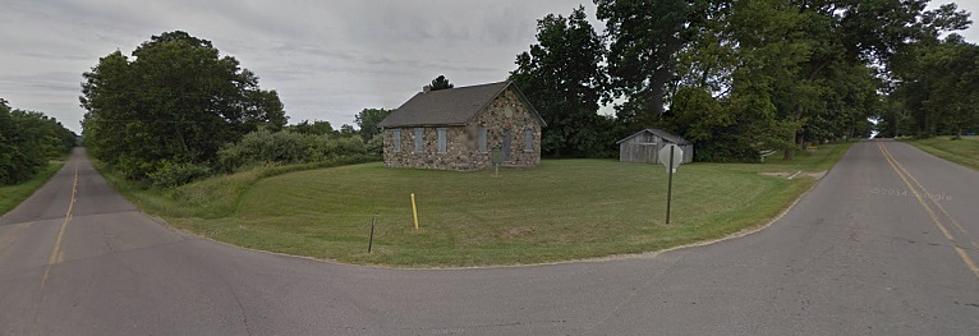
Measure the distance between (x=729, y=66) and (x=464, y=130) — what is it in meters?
21.2

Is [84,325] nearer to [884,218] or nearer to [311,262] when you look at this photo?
[311,262]

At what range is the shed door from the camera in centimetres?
2533

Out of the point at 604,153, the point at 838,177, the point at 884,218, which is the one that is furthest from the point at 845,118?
the point at 884,218

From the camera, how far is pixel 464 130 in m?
22.5

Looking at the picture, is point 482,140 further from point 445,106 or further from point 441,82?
point 441,82

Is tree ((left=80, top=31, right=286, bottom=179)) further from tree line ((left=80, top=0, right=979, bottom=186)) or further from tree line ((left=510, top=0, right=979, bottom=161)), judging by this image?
tree line ((left=510, top=0, right=979, bottom=161))

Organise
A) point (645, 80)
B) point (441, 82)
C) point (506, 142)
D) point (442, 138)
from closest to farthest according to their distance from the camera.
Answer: point (442, 138) < point (506, 142) < point (645, 80) < point (441, 82)

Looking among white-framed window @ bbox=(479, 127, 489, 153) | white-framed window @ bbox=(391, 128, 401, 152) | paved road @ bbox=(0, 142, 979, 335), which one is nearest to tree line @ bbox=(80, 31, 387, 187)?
white-framed window @ bbox=(391, 128, 401, 152)

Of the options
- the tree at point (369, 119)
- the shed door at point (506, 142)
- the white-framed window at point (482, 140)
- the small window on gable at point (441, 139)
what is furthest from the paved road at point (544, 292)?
the tree at point (369, 119)

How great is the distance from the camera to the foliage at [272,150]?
2748cm

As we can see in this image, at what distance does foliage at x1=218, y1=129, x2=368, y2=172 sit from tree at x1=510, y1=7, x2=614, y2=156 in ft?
65.4

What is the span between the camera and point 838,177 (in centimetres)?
1767

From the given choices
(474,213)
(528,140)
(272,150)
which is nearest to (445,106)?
(528,140)

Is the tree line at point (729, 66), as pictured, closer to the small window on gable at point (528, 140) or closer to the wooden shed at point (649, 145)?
the wooden shed at point (649, 145)
